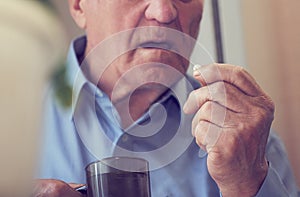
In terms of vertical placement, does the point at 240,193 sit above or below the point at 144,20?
below

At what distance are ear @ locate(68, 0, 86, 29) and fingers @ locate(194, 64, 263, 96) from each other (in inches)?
6.4

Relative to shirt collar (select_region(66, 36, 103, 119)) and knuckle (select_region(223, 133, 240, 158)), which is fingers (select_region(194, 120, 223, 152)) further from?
shirt collar (select_region(66, 36, 103, 119))

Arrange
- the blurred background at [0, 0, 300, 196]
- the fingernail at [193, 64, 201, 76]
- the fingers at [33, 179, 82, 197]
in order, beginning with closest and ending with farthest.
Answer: the blurred background at [0, 0, 300, 196] → the fingers at [33, 179, 82, 197] → the fingernail at [193, 64, 201, 76]

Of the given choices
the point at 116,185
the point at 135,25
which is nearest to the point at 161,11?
the point at 135,25

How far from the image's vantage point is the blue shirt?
69 centimetres

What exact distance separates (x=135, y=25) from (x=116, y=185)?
22 centimetres

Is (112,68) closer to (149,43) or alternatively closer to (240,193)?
(149,43)

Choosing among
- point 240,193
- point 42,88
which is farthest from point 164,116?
point 42,88

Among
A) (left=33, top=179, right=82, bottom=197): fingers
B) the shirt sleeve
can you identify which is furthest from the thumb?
the shirt sleeve

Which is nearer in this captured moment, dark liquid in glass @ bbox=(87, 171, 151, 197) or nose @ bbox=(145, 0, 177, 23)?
dark liquid in glass @ bbox=(87, 171, 151, 197)

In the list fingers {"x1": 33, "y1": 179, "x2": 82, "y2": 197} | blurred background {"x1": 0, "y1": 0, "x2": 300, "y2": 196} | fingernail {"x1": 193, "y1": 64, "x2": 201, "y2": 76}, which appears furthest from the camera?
fingernail {"x1": 193, "y1": 64, "x2": 201, "y2": 76}

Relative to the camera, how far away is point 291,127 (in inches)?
32.0

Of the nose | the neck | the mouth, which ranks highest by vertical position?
the nose

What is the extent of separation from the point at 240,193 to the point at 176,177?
0.09 meters
